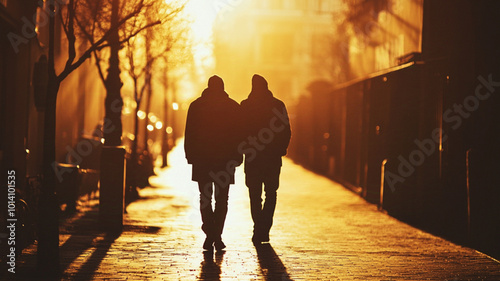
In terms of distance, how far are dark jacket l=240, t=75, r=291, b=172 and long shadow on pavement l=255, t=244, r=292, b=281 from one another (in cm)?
106

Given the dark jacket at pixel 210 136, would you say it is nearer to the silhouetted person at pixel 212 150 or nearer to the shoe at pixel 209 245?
the silhouetted person at pixel 212 150

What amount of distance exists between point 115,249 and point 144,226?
258 centimetres

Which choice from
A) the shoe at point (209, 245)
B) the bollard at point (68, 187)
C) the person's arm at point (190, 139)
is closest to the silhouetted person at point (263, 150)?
the person's arm at point (190, 139)

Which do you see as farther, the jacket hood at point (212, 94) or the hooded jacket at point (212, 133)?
the jacket hood at point (212, 94)

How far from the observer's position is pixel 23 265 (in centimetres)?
823

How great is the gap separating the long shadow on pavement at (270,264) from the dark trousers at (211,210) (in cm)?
55

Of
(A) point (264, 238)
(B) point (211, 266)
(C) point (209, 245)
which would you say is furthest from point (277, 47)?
(B) point (211, 266)

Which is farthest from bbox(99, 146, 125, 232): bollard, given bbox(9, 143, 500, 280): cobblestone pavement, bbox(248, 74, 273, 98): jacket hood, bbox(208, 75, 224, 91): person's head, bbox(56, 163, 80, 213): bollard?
bbox(208, 75, 224, 91): person's head

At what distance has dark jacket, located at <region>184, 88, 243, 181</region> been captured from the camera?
9703 millimetres

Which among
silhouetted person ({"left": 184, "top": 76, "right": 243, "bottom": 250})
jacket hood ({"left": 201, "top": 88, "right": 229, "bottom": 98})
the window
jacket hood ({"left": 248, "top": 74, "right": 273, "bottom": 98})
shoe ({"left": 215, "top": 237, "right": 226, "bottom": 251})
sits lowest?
shoe ({"left": 215, "top": 237, "right": 226, "bottom": 251})

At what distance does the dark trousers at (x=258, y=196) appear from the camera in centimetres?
1045

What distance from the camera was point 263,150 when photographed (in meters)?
10.5

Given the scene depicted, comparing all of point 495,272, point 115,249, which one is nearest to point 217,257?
point 115,249

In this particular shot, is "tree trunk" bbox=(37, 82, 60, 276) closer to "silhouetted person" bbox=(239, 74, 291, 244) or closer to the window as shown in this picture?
"silhouetted person" bbox=(239, 74, 291, 244)
